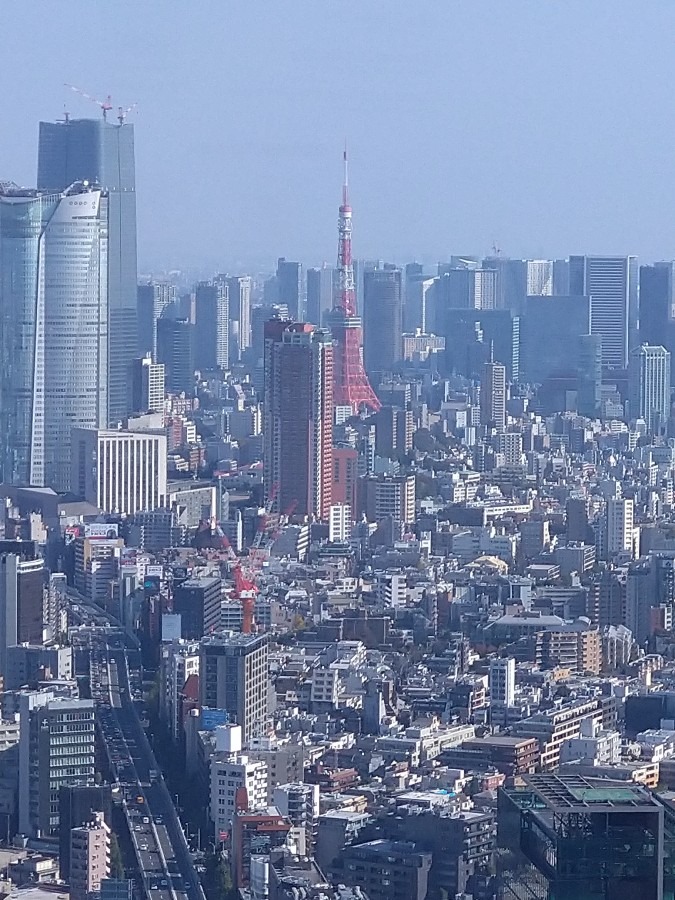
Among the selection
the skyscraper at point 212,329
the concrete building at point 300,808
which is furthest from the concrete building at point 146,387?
the concrete building at point 300,808

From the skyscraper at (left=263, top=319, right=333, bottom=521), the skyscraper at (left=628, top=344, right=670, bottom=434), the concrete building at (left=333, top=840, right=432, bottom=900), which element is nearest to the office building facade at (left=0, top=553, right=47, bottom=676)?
the concrete building at (left=333, top=840, right=432, bottom=900)

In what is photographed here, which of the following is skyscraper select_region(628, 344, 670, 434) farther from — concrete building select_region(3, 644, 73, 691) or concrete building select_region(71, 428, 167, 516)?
concrete building select_region(3, 644, 73, 691)

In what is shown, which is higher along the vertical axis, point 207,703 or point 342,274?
point 342,274

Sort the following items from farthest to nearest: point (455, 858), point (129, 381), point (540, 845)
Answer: point (129, 381), point (455, 858), point (540, 845)

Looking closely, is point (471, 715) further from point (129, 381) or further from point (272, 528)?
point (129, 381)

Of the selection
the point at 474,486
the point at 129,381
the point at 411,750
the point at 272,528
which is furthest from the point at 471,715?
the point at 129,381

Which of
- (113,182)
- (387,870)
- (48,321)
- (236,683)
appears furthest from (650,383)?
(387,870)
